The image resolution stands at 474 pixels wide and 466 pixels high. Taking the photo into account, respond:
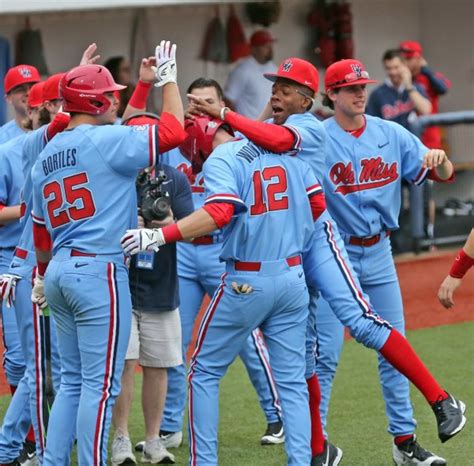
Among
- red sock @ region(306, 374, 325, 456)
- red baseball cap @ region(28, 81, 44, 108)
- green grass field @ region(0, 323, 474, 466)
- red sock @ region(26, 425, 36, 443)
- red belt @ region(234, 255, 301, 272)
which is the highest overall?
red baseball cap @ region(28, 81, 44, 108)

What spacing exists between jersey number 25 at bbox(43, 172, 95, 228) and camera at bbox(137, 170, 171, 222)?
60 cm

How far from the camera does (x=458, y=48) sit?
14.4 m

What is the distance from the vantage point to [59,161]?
18.5 feet

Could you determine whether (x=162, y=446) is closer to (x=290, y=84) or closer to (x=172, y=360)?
(x=172, y=360)

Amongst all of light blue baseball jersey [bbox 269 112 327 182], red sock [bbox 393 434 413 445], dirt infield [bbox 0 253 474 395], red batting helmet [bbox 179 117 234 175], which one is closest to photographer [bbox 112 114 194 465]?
red batting helmet [bbox 179 117 234 175]

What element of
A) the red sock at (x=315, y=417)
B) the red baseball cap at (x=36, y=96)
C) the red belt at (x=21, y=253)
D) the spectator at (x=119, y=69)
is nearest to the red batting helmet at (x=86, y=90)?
the red belt at (x=21, y=253)

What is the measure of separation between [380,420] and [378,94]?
4.93 m

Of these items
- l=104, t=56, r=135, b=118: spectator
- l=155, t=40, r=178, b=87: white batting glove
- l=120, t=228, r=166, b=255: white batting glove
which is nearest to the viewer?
l=120, t=228, r=166, b=255: white batting glove

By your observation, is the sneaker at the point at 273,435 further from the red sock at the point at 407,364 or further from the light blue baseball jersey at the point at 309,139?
the light blue baseball jersey at the point at 309,139

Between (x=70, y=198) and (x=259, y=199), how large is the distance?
83 cm

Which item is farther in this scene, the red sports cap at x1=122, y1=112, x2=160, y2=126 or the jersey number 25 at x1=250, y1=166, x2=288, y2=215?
the red sports cap at x1=122, y1=112, x2=160, y2=126

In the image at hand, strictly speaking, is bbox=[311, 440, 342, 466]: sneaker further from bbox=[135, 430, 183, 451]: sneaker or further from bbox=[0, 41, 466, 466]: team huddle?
bbox=[135, 430, 183, 451]: sneaker

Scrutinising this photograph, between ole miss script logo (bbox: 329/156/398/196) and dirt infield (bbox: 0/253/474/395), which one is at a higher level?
ole miss script logo (bbox: 329/156/398/196)

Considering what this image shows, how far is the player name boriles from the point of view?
18.4ft
